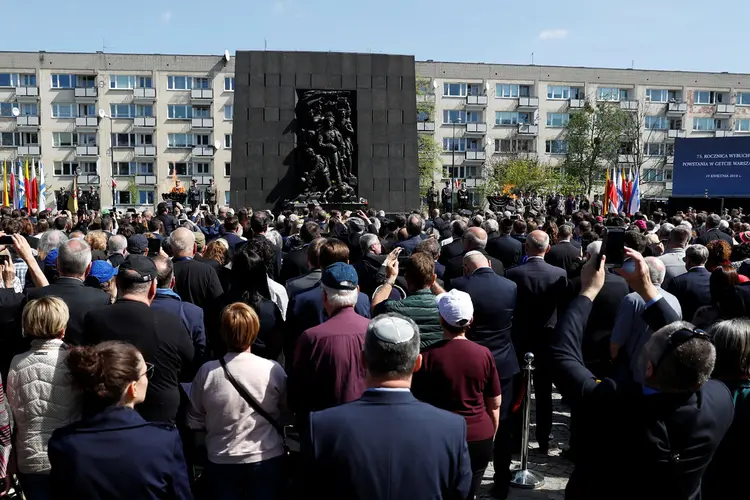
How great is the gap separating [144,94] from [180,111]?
3.57 metres

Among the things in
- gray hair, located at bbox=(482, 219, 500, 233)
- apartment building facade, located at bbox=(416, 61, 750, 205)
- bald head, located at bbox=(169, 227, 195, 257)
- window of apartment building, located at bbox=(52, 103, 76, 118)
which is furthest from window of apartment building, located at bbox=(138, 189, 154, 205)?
bald head, located at bbox=(169, 227, 195, 257)

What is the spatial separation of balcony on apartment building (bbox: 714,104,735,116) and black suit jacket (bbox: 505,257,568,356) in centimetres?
7852

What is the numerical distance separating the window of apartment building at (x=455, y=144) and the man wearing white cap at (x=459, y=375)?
6629 cm

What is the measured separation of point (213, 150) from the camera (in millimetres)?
64750

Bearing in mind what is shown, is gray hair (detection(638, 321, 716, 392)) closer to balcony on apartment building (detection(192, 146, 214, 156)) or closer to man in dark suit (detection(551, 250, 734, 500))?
man in dark suit (detection(551, 250, 734, 500))

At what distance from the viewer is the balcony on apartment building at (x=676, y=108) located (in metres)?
73.2

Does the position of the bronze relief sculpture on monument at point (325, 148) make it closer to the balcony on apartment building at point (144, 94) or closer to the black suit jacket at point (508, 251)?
the black suit jacket at point (508, 251)

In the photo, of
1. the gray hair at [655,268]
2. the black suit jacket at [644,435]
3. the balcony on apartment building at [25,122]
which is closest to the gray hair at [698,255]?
the gray hair at [655,268]

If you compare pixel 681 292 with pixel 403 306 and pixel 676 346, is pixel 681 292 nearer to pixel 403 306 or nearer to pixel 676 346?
pixel 403 306

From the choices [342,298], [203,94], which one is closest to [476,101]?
[203,94]

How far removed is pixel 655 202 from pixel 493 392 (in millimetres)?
39033

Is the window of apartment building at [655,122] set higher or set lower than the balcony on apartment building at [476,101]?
lower

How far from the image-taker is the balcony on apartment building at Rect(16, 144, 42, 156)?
212 feet

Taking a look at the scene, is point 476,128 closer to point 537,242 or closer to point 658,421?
point 537,242
